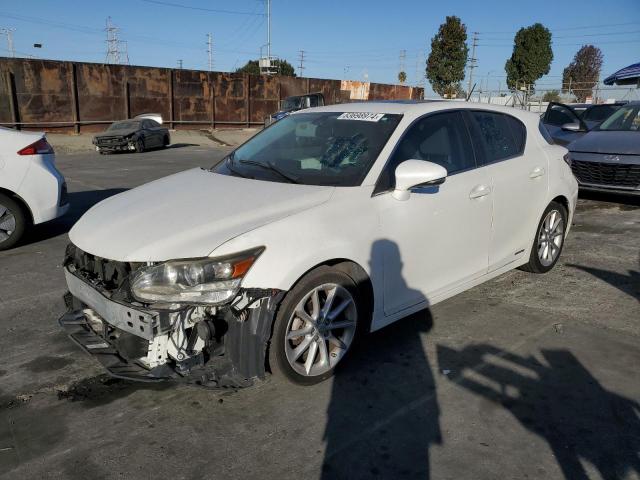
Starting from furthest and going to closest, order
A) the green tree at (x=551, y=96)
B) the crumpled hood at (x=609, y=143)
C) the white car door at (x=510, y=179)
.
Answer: the green tree at (x=551, y=96) → the crumpled hood at (x=609, y=143) → the white car door at (x=510, y=179)

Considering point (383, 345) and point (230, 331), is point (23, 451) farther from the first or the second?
point (383, 345)

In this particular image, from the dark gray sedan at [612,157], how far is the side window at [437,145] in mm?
4652

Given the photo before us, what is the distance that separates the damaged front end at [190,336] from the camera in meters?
2.75

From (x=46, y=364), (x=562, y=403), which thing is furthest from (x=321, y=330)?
(x=46, y=364)

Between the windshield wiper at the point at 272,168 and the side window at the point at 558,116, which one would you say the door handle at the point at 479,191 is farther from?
the side window at the point at 558,116

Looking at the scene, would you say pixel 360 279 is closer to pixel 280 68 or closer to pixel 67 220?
pixel 67 220

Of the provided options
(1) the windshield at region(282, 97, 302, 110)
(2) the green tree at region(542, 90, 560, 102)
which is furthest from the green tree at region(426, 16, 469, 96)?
(1) the windshield at region(282, 97, 302, 110)

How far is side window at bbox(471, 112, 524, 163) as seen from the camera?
4.36m

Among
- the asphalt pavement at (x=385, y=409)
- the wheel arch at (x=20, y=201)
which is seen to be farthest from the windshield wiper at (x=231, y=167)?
the wheel arch at (x=20, y=201)

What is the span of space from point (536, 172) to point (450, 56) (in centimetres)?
4947

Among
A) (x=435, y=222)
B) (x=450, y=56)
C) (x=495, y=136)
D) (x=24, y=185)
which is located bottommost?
(x=24, y=185)

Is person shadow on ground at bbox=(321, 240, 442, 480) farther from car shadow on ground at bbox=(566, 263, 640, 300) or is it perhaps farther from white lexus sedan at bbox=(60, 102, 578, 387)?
car shadow on ground at bbox=(566, 263, 640, 300)

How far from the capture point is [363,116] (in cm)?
401

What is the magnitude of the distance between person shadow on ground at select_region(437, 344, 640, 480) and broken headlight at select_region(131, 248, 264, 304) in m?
1.55
